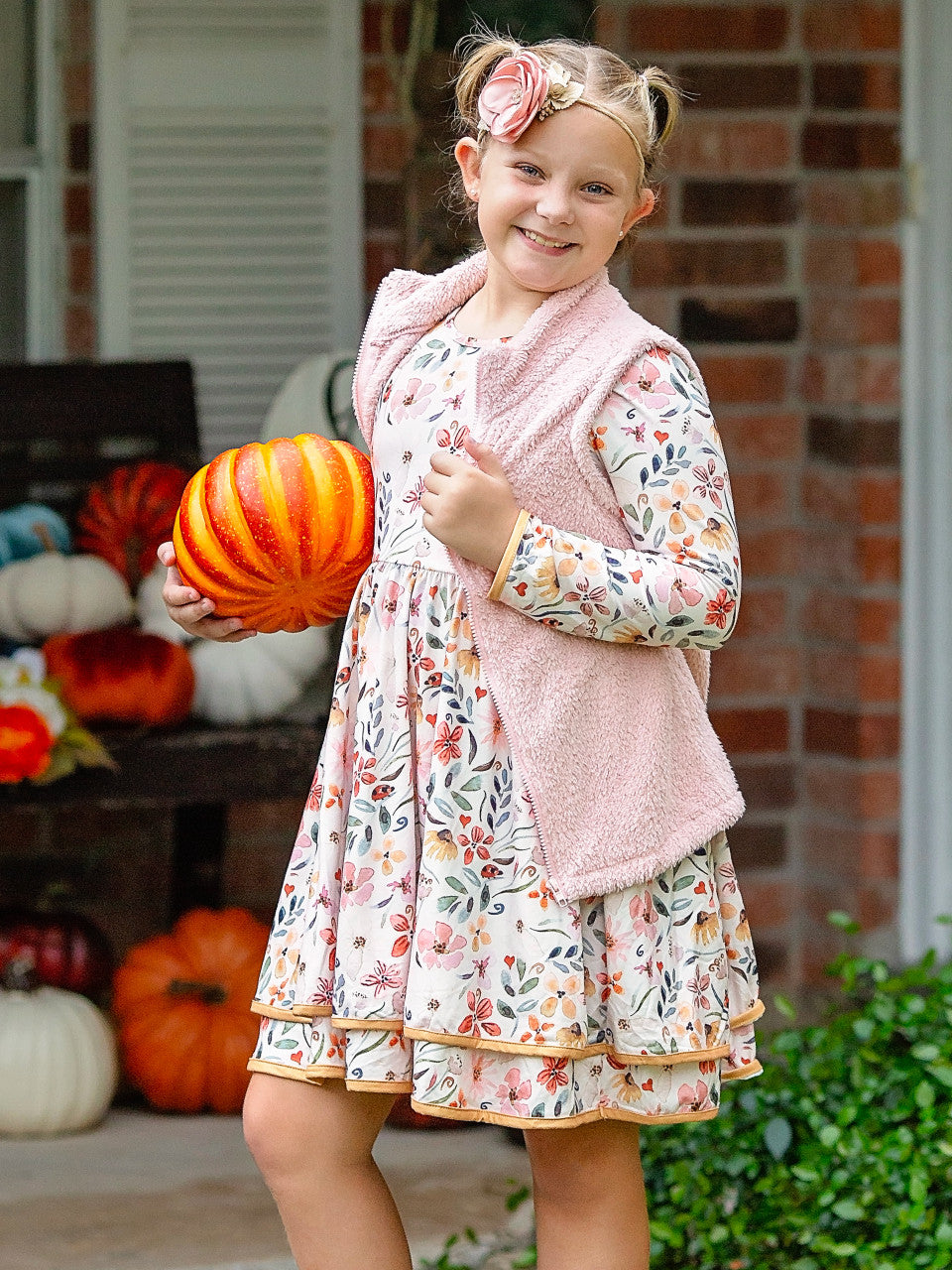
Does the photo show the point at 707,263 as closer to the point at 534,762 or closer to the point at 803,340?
the point at 803,340

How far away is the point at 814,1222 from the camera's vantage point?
2.85 metres

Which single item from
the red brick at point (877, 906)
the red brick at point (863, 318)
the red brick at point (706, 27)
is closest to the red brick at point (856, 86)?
the red brick at point (706, 27)

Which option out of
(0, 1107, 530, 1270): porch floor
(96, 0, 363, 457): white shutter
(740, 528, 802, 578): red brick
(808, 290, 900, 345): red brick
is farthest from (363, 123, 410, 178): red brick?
(0, 1107, 530, 1270): porch floor

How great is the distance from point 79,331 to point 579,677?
2585 mm

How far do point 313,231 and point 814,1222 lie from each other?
2.42m

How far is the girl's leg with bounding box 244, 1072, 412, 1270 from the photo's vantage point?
2.04m

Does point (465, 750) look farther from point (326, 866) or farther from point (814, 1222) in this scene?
point (814, 1222)

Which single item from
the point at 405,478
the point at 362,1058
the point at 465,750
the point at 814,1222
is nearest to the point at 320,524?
the point at 405,478

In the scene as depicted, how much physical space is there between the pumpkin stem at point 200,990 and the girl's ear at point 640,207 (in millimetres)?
2240

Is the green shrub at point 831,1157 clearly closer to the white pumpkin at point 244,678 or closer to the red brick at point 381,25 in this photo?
the white pumpkin at point 244,678

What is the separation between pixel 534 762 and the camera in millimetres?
1980

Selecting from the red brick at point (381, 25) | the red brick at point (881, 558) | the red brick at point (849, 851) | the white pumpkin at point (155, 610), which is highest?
the red brick at point (381, 25)

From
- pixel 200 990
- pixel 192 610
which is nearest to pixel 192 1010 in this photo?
pixel 200 990

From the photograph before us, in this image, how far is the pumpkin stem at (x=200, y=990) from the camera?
3.88 metres
